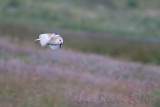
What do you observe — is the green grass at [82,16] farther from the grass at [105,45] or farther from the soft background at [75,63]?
the grass at [105,45]

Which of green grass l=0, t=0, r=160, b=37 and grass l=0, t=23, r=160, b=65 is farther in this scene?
green grass l=0, t=0, r=160, b=37

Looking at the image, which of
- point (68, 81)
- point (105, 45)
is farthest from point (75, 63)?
point (105, 45)

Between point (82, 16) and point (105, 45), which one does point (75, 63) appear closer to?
point (105, 45)

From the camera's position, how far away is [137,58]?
14.9 metres

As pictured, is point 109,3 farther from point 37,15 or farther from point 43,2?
point 37,15

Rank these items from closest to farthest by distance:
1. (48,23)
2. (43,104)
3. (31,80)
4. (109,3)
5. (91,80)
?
(43,104) < (31,80) < (91,80) < (48,23) < (109,3)

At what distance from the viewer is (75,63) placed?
407 inches

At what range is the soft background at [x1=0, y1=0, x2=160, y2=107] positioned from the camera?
597 cm

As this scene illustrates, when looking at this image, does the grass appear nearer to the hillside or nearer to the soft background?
the soft background

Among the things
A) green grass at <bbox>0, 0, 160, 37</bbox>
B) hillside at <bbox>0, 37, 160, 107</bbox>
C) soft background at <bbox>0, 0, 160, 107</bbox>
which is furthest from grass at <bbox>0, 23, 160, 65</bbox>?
green grass at <bbox>0, 0, 160, 37</bbox>

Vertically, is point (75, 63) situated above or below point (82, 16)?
below

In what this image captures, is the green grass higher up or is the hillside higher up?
the green grass

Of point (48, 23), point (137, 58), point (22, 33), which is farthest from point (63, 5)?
point (137, 58)

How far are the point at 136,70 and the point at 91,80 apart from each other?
246cm
